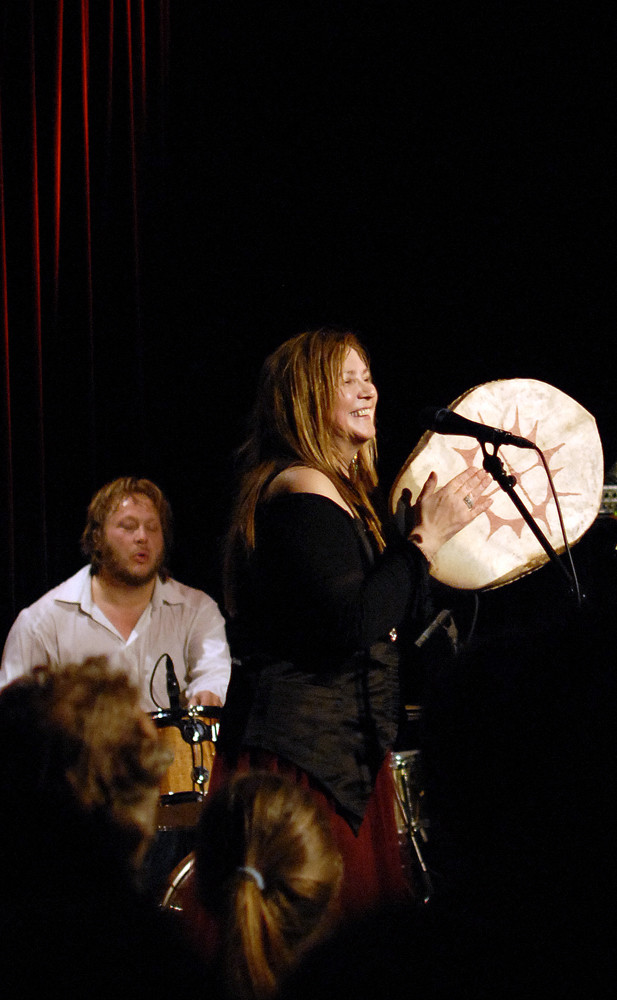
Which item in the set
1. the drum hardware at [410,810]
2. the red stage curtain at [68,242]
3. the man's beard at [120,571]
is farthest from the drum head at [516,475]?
the man's beard at [120,571]

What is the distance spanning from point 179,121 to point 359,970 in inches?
179

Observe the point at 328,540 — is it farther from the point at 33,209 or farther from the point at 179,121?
the point at 179,121

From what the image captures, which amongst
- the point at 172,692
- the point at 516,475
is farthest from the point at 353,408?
the point at 172,692

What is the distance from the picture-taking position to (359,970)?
720mm

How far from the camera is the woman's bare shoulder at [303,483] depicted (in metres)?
2.05

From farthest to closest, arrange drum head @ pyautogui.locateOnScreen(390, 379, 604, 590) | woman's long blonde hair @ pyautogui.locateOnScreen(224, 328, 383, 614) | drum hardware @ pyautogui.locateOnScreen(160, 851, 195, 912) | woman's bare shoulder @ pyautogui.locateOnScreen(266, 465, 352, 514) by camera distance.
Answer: drum hardware @ pyautogui.locateOnScreen(160, 851, 195, 912) → drum head @ pyautogui.locateOnScreen(390, 379, 604, 590) → woman's long blonde hair @ pyautogui.locateOnScreen(224, 328, 383, 614) → woman's bare shoulder @ pyautogui.locateOnScreen(266, 465, 352, 514)

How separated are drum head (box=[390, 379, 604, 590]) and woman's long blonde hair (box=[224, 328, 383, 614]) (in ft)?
1.19

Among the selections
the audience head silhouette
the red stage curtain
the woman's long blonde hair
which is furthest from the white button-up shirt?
the audience head silhouette

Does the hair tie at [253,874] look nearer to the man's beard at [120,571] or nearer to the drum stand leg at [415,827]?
the drum stand leg at [415,827]

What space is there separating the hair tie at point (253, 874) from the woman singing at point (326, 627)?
0.71 meters

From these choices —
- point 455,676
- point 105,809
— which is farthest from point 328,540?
point 455,676

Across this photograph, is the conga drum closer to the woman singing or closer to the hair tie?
the woman singing

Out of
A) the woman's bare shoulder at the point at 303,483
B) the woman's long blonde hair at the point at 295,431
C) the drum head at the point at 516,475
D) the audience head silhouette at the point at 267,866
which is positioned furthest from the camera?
the drum head at the point at 516,475

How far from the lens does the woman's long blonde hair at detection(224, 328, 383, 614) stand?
216 centimetres
